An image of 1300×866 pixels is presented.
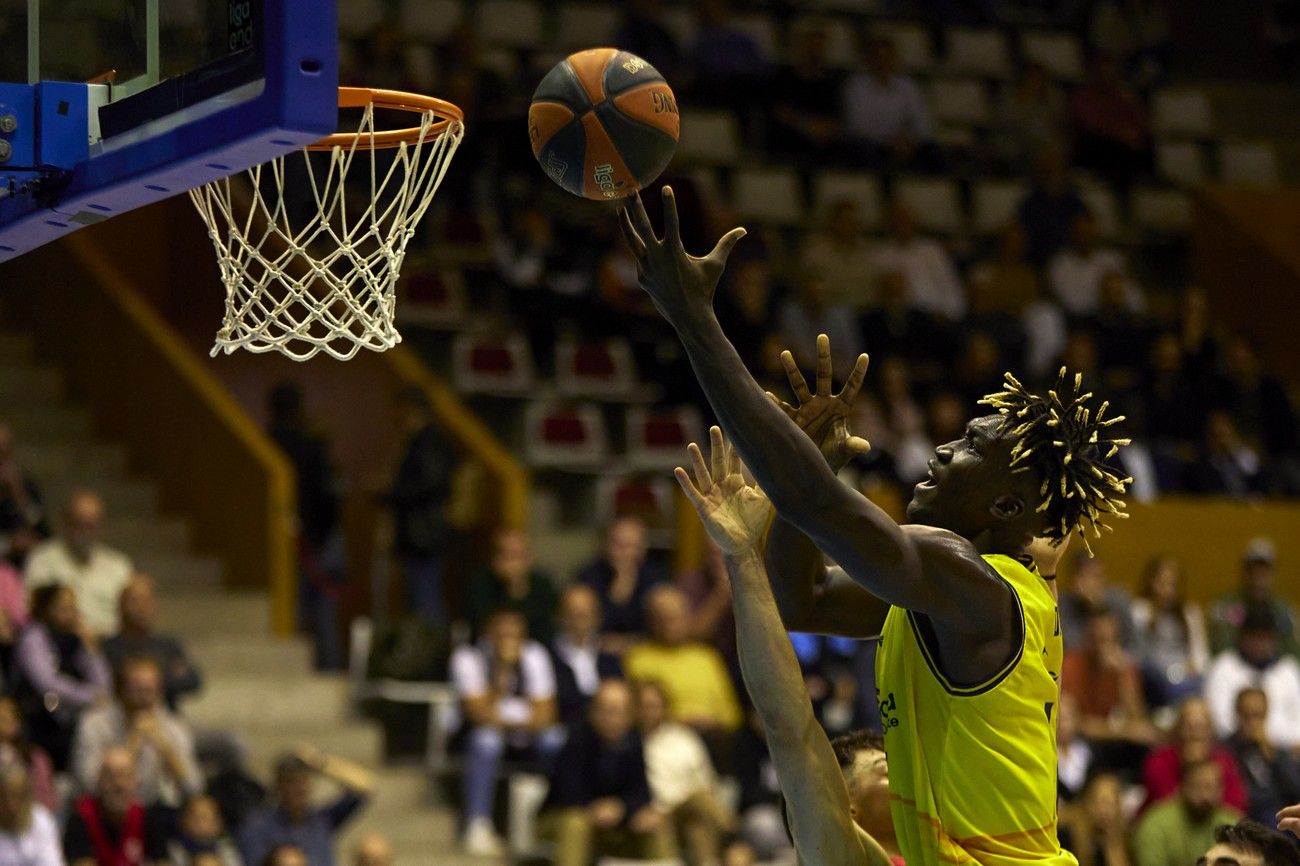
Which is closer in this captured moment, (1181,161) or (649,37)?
(649,37)

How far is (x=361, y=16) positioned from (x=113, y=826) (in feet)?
22.0

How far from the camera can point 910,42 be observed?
16.4 m

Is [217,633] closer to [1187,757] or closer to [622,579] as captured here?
[622,579]

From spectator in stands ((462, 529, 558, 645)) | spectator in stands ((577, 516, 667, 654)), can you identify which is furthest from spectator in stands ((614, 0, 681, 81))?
spectator in stands ((462, 529, 558, 645))

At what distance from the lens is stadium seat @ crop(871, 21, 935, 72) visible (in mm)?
16250

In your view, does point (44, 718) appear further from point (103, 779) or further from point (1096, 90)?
point (1096, 90)

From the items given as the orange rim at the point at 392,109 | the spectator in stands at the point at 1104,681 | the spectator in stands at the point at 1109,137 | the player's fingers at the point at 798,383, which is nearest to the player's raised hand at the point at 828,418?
the player's fingers at the point at 798,383

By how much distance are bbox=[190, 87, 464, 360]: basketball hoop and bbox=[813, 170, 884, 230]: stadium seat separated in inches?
386

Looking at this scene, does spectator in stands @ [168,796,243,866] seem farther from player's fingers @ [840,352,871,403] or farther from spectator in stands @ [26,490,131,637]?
player's fingers @ [840,352,871,403]

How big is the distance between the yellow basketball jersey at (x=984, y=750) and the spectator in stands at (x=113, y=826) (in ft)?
18.8

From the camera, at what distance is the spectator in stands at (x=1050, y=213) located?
49.6ft

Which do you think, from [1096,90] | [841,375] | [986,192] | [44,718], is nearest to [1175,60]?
[1096,90]

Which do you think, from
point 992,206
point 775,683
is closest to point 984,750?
point 775,683

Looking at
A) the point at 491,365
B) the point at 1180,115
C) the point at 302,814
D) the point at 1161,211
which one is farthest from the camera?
the point at 1180,115
